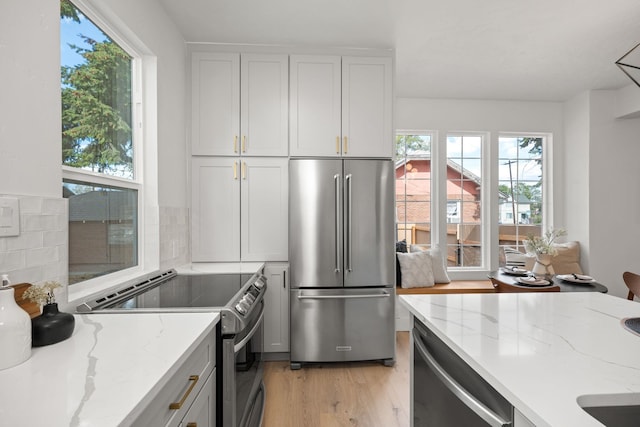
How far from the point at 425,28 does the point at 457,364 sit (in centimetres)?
256

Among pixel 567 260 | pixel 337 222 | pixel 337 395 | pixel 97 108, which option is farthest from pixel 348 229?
pixel 567 260

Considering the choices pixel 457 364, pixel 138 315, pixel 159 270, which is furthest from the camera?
pixel 159 270

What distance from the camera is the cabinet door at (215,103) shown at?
272cm

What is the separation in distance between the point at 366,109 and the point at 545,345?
7.66 feet

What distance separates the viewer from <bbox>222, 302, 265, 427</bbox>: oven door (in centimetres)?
131

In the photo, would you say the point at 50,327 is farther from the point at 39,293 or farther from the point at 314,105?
the point at 314,105

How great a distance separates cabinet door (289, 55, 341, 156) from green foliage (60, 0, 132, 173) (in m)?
1.26

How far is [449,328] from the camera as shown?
103cm

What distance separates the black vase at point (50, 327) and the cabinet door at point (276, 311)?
176cm

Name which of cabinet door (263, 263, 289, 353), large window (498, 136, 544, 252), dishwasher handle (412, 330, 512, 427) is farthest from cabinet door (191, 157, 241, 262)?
large window (498, 136, 544, 252)

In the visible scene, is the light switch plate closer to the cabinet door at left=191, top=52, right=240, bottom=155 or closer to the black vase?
the black vase

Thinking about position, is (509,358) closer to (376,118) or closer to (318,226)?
(318,226)

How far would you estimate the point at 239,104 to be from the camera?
9.03 feet

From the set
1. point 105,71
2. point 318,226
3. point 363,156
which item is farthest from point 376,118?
point 105,71
